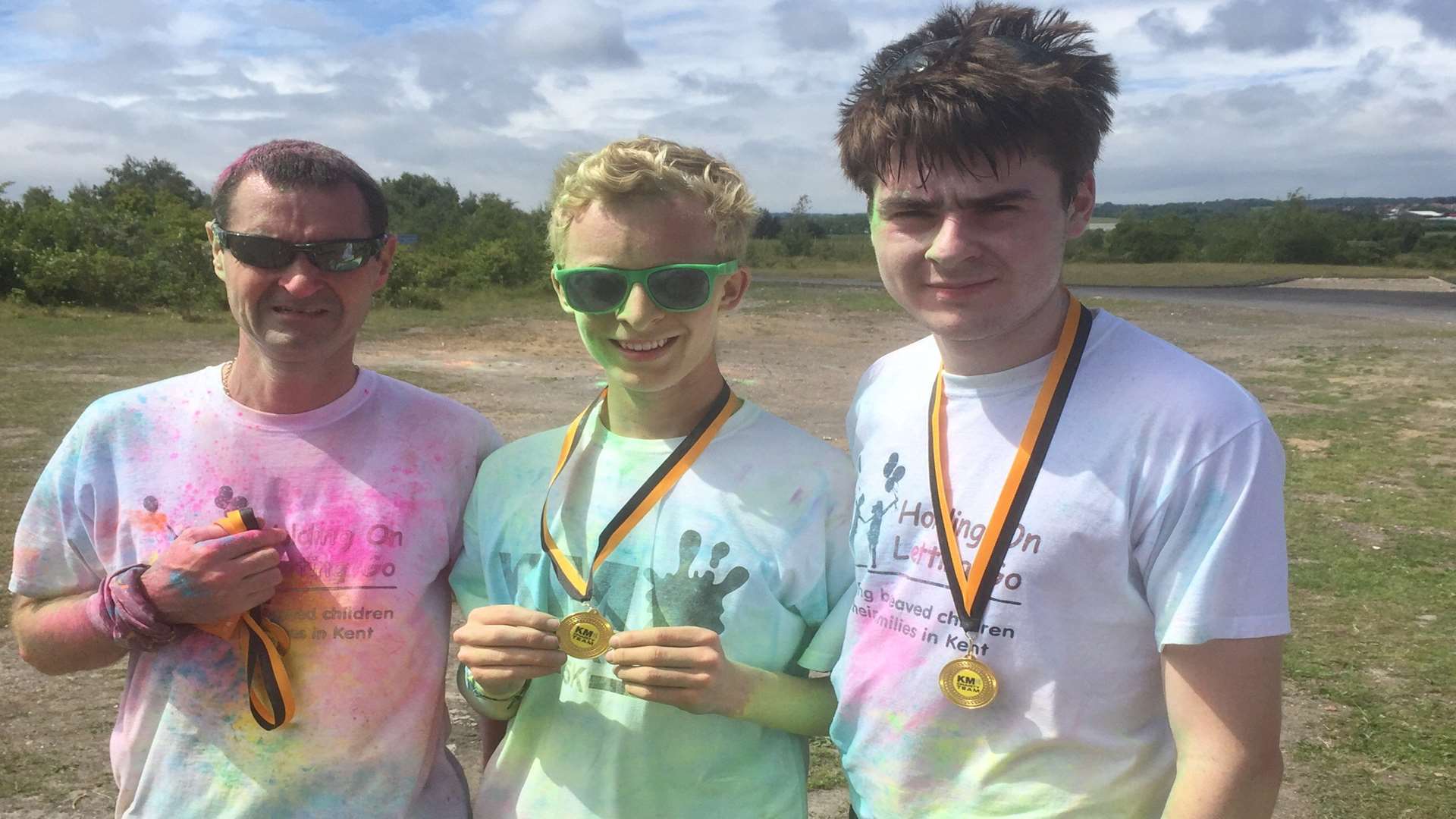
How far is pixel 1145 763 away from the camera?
78.2 inches

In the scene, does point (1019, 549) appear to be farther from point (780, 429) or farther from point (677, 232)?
point (677, 232)

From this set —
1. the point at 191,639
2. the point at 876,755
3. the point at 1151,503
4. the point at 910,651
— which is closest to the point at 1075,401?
the point at 1151,503

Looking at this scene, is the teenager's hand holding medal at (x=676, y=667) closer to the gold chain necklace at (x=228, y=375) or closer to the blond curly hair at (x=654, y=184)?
the blond curly hair at (x=654, y=184)

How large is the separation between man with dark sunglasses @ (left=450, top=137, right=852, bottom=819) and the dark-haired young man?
0.53 ft

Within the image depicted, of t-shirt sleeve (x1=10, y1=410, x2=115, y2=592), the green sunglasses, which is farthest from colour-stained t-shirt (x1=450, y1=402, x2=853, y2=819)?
t-shirt sleeve (x1=10, y1=410, x2=115, y2=592)

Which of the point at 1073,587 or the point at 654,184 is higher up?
the point at 654,184

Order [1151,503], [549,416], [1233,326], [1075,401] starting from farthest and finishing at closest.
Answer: [1233,326], [549,416], [1075,401], [1151,503]

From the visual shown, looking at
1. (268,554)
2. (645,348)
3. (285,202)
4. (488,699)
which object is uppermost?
(285,202)

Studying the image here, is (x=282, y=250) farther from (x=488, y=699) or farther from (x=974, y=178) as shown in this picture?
(x=974, y=178)

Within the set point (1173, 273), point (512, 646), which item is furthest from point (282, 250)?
point (1173, 273)

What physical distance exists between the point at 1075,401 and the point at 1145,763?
645 millimetres

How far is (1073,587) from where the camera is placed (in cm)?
196

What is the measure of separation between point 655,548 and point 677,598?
0.36ft

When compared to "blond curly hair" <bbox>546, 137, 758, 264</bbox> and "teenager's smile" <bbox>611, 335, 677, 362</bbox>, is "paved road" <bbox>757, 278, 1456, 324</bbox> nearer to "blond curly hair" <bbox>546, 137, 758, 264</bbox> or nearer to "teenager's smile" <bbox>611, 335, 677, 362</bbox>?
"blond curly hair" <bbox>546, 137, 758, 264</bbox>
